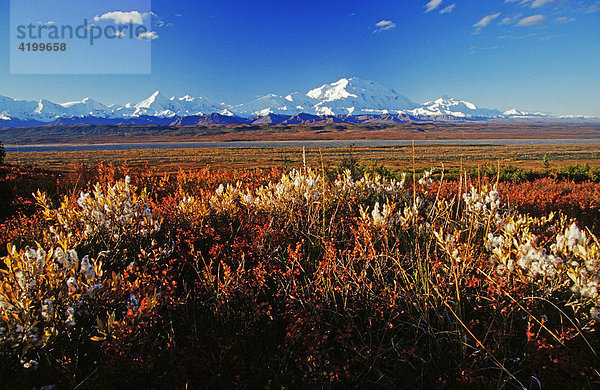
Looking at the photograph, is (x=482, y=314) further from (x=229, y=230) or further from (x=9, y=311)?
(x=9, y=311)

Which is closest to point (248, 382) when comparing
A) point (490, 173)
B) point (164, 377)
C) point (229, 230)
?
point (164, 377)

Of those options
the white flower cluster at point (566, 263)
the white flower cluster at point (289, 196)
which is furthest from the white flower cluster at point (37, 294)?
the white flower cluster at point (566, 263)

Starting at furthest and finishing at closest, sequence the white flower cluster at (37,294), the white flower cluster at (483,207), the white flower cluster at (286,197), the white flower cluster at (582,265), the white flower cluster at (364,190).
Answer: the white flower cluster at (364,190) → the white flower cluster at (286,197) → the white flower cluster at (483,207) → the white flower cluster at (582,265) → the white flower cluster at (37,294)

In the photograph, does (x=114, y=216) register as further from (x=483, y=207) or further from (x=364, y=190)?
(x=483, y=207)

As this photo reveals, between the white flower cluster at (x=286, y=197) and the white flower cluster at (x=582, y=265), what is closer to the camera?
the white flower cluster at (x=582, y=265)

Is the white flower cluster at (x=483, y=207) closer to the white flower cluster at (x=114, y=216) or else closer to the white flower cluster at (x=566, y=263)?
the white flower cluster at (x=566, y=263)

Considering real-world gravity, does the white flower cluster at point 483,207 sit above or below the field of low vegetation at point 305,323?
above

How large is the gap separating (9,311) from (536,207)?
24.3 feet

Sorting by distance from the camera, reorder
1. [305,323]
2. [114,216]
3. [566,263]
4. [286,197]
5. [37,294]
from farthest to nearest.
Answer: [286,197] < [114,216] < [566,263] < [305,323] < [37,294]

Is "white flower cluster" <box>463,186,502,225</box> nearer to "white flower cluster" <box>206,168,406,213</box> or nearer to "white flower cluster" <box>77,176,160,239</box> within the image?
"white flower cluster" <box>206,168,406,213</box>

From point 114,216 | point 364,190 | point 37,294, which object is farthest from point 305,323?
point 364,190

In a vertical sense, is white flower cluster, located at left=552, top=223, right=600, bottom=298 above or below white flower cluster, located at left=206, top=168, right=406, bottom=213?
below

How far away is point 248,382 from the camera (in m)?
1.88

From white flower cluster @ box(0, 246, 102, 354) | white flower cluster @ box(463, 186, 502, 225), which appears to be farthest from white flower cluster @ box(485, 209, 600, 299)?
white flower cluster @ box(0, 246, 102, 354)
